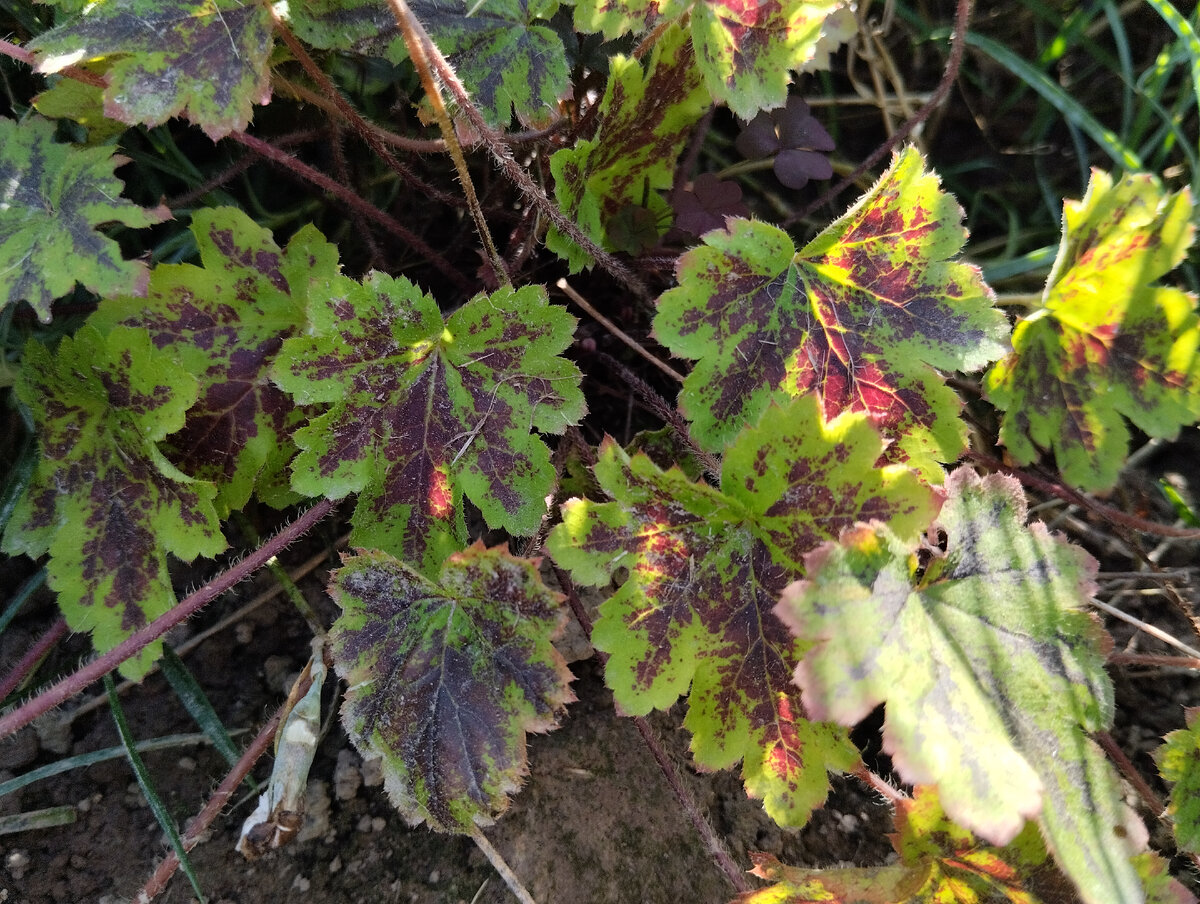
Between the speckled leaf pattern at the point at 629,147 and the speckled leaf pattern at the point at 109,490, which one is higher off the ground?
the speckled leaf pattern at the point at 629,147

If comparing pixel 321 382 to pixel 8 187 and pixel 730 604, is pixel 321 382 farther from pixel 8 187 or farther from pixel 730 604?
pixel 730 604

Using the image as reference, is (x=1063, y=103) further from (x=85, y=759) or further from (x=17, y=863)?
(x=17, y=863)

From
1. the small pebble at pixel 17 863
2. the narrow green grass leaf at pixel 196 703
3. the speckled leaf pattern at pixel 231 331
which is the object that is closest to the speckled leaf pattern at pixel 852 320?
the speckled leaf pattern at pixel 231 331

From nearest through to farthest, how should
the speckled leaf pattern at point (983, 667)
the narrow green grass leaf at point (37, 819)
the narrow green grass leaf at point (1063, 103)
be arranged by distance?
the speckled leaf pattern at point (983, 667)
the narrow green grass leaf at point (37, 819)
the narrow green grass leaf at point (1063, 103)

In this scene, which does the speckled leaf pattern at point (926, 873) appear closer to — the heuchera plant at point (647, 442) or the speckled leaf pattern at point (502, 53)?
the heuchera plant at point (647, 442)

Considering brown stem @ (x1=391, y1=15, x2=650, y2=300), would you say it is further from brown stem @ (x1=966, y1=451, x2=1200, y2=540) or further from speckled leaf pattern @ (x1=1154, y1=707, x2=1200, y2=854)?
speckled leaf pattern @ (x1=1154, y1=707, x2=1200, y2=854)
